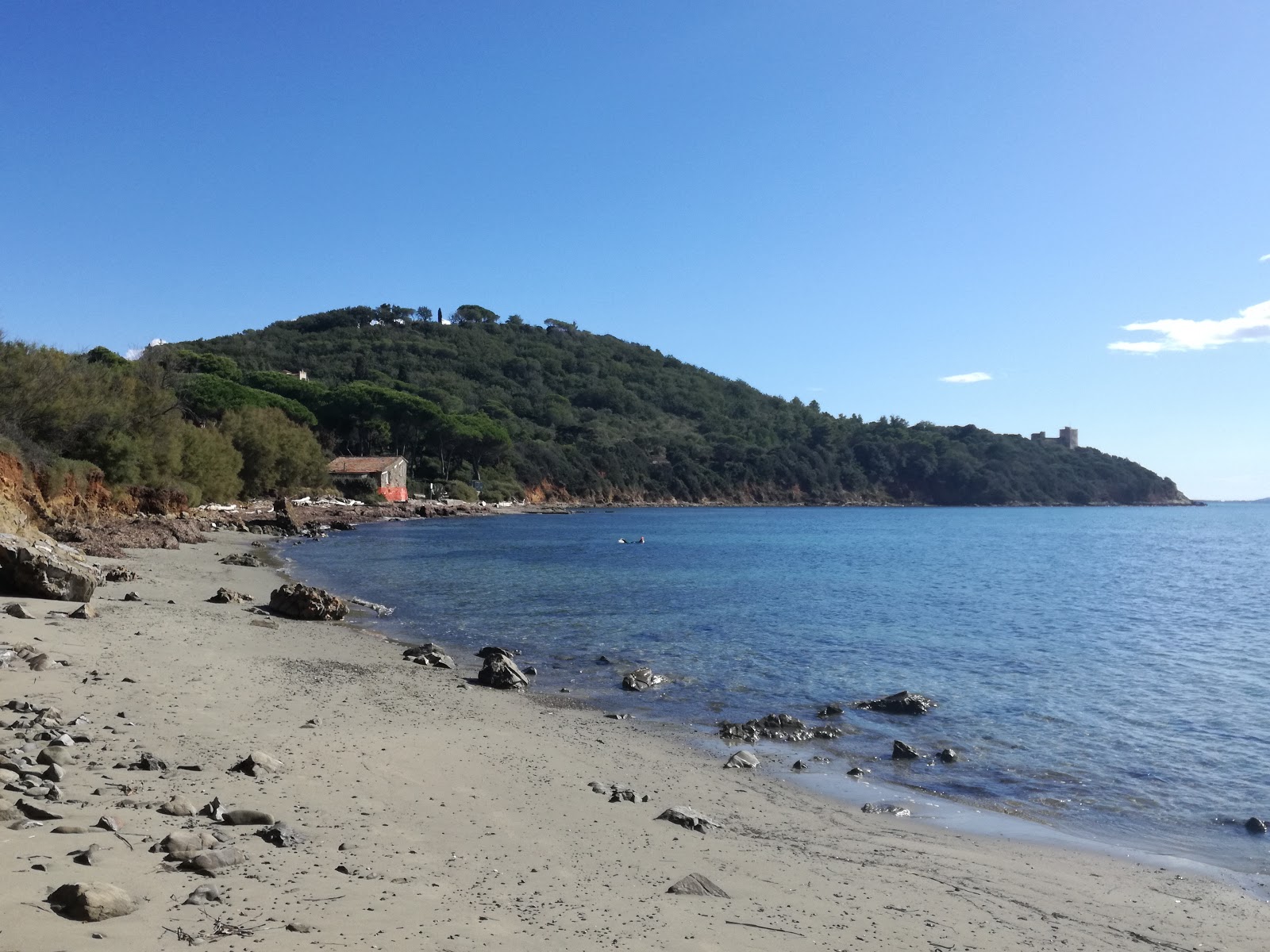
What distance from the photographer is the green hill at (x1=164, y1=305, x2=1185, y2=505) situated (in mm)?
98312

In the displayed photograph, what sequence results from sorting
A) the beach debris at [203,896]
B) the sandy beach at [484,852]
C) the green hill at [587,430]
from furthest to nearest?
1. the green hill at [587,430]
2. the sandy beach at [484,852]
3. the beach debris at [203,896]

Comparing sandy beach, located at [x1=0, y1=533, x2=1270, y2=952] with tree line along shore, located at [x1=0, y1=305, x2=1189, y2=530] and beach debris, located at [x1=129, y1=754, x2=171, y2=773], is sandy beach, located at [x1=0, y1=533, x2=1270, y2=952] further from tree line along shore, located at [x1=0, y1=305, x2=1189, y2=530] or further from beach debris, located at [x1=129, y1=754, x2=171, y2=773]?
tree line along shore, located at [x1=0, y1=305, x2=1189, y2=530]

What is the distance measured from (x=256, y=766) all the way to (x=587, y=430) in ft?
438

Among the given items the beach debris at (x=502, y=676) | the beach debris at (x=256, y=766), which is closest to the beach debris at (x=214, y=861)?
the beach debris at (x=256, y=766)

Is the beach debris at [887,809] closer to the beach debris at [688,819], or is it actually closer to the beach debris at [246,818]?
the beach debris at [688,819]


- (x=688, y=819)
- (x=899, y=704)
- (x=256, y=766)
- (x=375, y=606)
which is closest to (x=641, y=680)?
(x=899, y=704)

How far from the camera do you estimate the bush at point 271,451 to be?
207 feet

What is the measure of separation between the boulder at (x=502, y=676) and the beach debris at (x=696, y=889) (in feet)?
24.9

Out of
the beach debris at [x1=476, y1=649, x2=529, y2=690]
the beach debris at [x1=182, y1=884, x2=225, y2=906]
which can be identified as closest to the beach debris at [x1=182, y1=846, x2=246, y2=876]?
the beach debris at [x1=182, y1=884, x2=225, y2=906]

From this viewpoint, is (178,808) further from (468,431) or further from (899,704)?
(468,431)

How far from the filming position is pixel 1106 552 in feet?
186

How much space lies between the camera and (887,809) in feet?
27.3

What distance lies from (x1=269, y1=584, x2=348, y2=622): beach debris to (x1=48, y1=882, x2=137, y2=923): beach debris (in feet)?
46.0

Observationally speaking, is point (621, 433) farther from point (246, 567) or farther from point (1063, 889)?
point (1063, 889)
